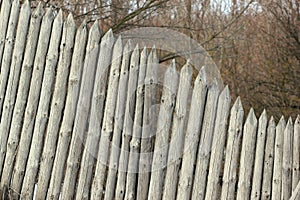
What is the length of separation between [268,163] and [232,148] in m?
0.29

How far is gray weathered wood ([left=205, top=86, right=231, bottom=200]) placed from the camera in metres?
3.97

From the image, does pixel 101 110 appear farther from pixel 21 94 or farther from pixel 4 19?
pixel 4 19

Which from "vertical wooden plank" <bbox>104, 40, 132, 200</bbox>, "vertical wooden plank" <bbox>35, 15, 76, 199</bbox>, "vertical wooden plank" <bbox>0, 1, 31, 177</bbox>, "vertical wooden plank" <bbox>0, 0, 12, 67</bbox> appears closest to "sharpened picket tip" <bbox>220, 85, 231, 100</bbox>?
"vertical wooden plank" <bbox>104, 40, 132, 200</bbox>

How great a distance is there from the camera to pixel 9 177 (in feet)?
13.7

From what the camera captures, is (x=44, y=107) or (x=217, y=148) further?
(x=44, y=107)

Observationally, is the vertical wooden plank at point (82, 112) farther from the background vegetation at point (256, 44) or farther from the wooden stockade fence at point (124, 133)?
the background vegetation at point (256, 44)

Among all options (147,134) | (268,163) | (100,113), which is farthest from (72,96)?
(268,163)

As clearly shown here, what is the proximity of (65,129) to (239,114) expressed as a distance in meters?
1.22

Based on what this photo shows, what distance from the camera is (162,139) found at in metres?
4.00

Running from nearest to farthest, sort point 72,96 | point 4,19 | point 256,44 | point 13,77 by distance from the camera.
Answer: point 72,96 → point 13,77 → point 4,19 → point 256,44

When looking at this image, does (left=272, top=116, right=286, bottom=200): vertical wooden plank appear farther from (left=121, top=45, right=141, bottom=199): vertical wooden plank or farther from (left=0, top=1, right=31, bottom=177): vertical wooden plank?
(left=0, top=1, right=31, bottom=177): vertical wooden plank

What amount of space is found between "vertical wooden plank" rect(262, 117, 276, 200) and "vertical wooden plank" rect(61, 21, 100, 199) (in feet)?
4.20

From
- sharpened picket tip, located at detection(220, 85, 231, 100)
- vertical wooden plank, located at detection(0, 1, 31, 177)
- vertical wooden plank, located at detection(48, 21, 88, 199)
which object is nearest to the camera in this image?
sharpened picket tip, located at detection(220, 85, 231, 100)

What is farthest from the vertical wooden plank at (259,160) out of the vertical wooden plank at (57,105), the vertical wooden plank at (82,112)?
the vertical wooden plank at (57,105)
